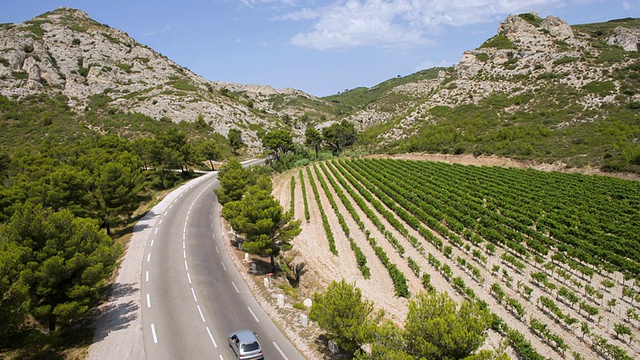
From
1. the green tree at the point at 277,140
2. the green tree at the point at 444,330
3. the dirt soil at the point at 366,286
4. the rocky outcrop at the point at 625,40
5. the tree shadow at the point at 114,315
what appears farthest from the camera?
the rocky outcrop at the point at 625,40

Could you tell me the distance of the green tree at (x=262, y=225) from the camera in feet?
90.4

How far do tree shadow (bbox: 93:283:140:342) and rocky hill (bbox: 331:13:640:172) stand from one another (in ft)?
235

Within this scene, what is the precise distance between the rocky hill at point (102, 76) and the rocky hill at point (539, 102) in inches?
1952

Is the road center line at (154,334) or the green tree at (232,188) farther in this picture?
the green tree at (232,188)

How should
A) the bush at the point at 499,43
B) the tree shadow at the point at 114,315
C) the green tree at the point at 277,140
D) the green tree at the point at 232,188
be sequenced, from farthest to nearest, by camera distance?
the bush at the point at 499,43, the green tree at the point at 277,140, the green tree at the point at 232,188, the tree shadow at the point at 114,315

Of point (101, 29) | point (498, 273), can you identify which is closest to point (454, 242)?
point (498, 273)

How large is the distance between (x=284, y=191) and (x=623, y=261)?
43.9 metres

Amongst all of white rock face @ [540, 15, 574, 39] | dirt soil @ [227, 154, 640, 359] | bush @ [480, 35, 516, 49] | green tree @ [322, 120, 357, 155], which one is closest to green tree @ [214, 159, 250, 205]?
dirt soil @ [227, 154, 640, 359]

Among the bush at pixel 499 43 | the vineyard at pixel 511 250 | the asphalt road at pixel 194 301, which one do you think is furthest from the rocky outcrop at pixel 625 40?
the asphalt road at pixel 194 301

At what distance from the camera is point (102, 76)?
345ft

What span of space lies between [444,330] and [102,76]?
12407 centimetres

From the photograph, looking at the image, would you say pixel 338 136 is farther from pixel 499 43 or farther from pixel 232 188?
pixel 232 188

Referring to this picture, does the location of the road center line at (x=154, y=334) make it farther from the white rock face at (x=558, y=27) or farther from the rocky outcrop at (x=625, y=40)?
the white rock face at (x=558, y=27)

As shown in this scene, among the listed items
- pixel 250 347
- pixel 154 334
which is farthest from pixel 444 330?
pixel 154 334
